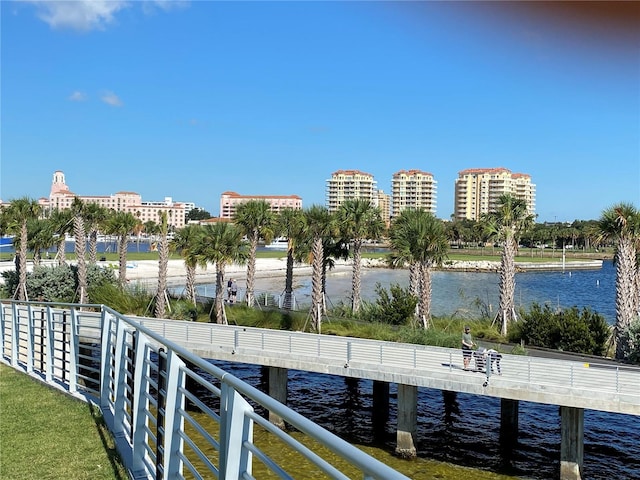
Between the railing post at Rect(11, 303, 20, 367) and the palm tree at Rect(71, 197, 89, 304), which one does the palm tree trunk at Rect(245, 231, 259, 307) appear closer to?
the palm tree at Rect(71, 197, 89, 304)

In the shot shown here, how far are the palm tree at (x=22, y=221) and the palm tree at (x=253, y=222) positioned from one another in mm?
13198

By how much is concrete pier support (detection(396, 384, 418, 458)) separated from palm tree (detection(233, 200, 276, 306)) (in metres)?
16.6

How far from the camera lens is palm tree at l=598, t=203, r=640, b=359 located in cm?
2469

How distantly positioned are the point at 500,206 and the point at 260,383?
16.4 m

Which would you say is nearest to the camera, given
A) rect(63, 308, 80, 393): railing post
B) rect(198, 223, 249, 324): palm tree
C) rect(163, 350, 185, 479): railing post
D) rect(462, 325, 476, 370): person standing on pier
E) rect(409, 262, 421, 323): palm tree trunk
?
rect(163, 350, 185, 479): railing post

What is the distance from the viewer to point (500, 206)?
31734 mm

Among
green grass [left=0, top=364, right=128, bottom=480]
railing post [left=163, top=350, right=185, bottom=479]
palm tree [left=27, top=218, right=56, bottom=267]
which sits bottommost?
green grass [left=0, top=364, right=128, bottom=480]

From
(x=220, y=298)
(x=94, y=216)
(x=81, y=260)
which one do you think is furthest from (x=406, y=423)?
(x=94, y=216)

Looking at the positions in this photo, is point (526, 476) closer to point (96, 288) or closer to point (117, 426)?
point (117, 426)

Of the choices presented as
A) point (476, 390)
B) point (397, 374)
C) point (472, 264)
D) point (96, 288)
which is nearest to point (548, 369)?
point (476, 390)

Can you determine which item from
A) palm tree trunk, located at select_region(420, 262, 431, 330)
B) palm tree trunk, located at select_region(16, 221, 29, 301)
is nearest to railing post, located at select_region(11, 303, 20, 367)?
palm tree trunk, located at select_region(420, 262, 431, 330)

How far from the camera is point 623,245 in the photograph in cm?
2534

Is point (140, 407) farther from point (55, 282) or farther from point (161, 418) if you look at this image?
point (55, 282)

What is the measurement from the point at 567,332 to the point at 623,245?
15.2 ft
